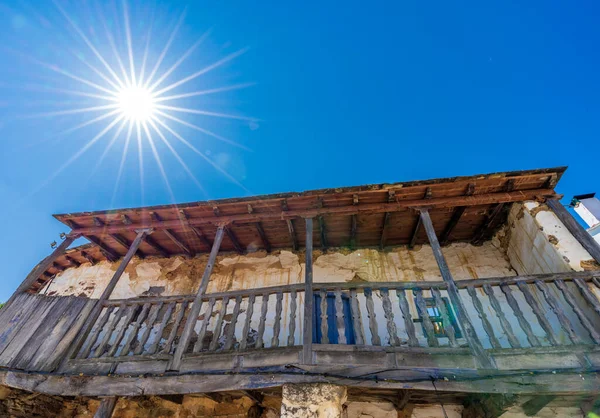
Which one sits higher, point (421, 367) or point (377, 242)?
point (377, 242)

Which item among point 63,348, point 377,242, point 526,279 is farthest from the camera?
point 377,242

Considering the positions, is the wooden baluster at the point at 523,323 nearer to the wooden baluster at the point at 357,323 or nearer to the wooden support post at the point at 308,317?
the wooden baluster at the point at 357,323

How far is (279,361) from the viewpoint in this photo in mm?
4598

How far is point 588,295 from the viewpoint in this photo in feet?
15.5

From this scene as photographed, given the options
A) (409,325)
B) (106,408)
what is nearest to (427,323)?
(409,325)

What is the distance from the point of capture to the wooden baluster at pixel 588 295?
180 inches

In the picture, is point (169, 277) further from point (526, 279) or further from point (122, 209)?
point (526, 279)

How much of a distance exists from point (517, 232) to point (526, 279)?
2.24 m

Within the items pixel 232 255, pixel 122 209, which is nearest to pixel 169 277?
pixel 232 255

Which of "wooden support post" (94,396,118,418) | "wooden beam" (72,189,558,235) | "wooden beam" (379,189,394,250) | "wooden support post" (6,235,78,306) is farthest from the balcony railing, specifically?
"wooden beam" (379,189,394,250)

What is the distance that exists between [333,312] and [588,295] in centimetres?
435

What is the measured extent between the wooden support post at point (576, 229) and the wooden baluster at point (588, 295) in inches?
25.8

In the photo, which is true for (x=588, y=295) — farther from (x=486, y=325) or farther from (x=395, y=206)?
(x=395, y=206)

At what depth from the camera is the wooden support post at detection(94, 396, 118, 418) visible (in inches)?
193
